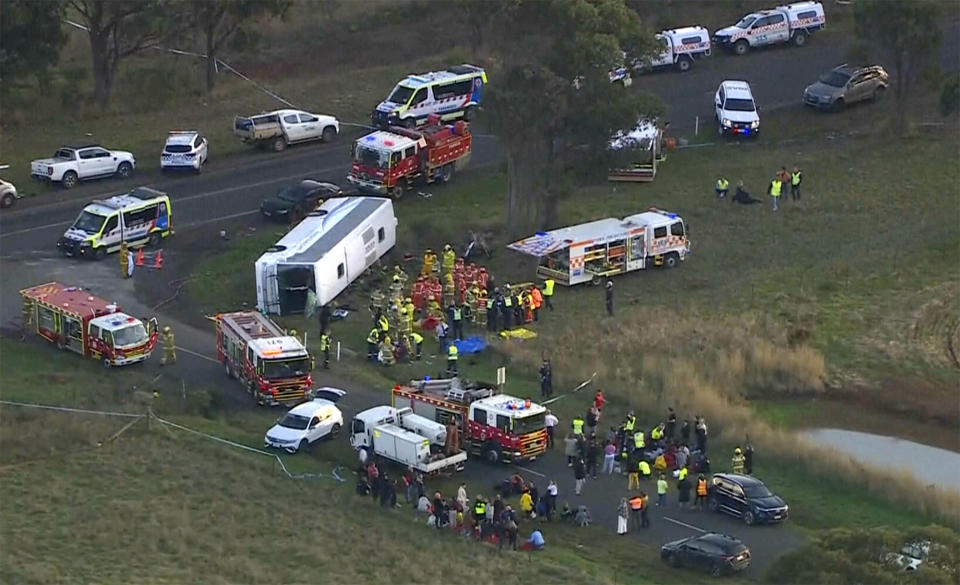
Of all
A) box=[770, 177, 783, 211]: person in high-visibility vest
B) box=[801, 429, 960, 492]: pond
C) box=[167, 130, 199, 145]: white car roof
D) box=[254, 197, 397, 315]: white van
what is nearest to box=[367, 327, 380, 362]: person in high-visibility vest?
box=[254, 197, 397, 315]: white van

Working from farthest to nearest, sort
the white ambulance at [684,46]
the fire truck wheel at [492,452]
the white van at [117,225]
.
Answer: the white ambulance at [684,46], the white van at [117,225], the fire truck wheel at [492,452]

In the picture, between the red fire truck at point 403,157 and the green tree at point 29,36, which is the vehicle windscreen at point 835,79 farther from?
the green tree at point 29,36

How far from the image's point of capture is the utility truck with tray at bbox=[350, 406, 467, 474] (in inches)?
1822

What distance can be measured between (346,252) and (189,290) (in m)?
5.18

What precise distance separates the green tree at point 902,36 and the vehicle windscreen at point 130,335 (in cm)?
3243

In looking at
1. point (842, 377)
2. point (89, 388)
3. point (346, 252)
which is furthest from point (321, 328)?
point (842, 377)

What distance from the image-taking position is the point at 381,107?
73.1 metres

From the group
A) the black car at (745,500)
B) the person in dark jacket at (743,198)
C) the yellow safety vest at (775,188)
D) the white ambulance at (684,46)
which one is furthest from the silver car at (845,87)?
the black car at (745,500)

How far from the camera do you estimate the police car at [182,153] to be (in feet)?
229

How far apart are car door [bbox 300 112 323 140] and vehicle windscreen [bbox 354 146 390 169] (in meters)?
6.66

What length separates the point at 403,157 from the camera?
6725cm

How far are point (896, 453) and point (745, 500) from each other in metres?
7.99

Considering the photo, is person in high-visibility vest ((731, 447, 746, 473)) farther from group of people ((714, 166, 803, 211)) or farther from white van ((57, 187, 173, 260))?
white van ((57, 187, 173, 260))

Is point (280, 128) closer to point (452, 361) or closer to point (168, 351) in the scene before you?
point (168, 351)
